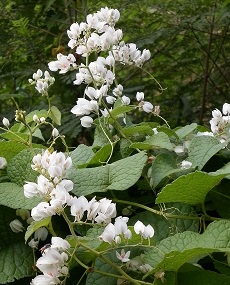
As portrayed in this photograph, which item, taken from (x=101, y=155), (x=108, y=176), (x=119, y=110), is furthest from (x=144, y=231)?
(x=119, y=110)

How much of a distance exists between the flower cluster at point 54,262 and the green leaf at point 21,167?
22 cm

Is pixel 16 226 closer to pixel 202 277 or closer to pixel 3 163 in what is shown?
pixel 3 163

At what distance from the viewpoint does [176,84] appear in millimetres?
3250

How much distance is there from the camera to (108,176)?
0.84m

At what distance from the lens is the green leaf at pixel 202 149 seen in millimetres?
884

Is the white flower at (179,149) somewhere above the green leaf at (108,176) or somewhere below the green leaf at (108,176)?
below

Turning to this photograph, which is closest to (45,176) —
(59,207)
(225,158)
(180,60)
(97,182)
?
(59,207)

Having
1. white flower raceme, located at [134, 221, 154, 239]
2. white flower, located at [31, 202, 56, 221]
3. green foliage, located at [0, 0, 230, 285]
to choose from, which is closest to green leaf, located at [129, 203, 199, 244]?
green foliage, located at [0, 0, 230, 285]

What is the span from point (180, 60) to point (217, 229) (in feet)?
8.29

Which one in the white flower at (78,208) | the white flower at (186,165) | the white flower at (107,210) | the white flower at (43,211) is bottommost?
the white flower at (186,165)

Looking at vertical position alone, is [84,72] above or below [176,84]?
above

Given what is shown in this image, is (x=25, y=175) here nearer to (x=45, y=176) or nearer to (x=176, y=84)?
(x=45, y=176)

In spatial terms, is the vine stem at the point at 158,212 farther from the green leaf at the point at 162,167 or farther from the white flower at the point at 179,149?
the white flower at the point at 179,149

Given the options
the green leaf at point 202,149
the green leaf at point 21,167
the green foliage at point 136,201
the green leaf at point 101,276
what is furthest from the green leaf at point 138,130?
the green leaf at point 101,276
